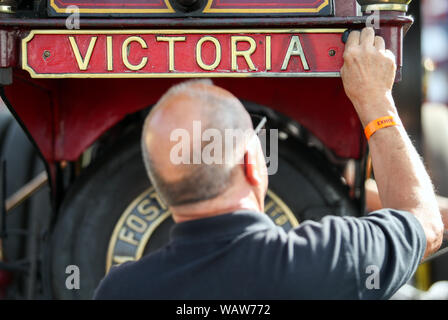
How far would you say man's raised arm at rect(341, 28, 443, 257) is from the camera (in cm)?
149

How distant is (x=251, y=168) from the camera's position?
4.45 feet

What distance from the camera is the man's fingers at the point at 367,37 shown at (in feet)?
5.72

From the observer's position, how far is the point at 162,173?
135cm

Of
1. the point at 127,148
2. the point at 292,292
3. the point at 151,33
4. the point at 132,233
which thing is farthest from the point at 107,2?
the point at 292,292

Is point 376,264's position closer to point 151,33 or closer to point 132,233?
point 151,33

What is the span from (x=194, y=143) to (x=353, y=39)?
741mm

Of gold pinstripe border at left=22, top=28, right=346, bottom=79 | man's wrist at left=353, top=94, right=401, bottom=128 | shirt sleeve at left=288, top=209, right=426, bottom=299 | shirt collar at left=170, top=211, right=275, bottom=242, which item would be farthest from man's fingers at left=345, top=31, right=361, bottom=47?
shirt collar at left=170, top=211, right=275, bottom=242

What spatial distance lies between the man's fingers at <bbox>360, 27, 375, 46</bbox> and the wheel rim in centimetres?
85

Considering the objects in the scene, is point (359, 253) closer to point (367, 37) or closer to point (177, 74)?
point (367, 37)

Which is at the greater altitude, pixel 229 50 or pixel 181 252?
pixel 229 50

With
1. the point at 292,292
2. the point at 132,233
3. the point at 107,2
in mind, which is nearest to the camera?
the point at 292,292

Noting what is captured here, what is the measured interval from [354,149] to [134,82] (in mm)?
900

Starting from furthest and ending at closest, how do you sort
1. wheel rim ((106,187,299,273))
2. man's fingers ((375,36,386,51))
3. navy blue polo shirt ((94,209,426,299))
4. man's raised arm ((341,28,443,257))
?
wheel rim ((106,187,299,273)) < man's fingers ((375,36,386,51)) < man's raised arm ((341,28,443,257)) < navy blue polo shirt ((94,209,426,299))

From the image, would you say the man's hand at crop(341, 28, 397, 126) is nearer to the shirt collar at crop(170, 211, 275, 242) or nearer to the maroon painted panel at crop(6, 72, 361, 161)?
the shirt collar at crop(170, 211, 275, 242)
